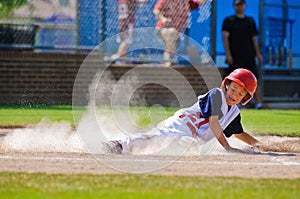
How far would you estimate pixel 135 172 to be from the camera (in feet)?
20.0

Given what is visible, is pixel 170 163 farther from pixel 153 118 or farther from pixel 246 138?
pixel 153 118

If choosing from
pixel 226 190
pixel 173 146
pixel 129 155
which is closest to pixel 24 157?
pixel 129 155

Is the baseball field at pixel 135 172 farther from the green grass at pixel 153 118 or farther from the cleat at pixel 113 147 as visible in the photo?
the green grass at pixel 153 118

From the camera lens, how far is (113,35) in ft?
53.2

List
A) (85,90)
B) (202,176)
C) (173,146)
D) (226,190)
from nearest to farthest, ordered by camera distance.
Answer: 1. (226,190)
2. (202,176)
3. (173,146)
4. (85,90)

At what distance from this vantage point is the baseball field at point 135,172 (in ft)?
16.8

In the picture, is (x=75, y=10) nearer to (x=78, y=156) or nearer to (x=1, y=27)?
(x=1, y=27)

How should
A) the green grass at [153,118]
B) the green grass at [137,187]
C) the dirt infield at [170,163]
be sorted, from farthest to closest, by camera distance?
the green grass at [153,118], the dirt infield at [170,163], the green grass at [137,187]

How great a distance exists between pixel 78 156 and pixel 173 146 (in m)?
1.11

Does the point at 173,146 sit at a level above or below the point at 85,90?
above

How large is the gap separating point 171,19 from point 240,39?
1.63 metres

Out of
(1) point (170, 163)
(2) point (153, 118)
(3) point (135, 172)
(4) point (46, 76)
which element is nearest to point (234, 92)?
(1) point (170, 163)

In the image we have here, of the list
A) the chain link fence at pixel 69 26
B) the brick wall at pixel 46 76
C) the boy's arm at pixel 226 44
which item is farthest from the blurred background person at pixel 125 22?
the boy's arm at pixel 226 44

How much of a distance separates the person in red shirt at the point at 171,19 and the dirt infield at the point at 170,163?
28.5 ft
